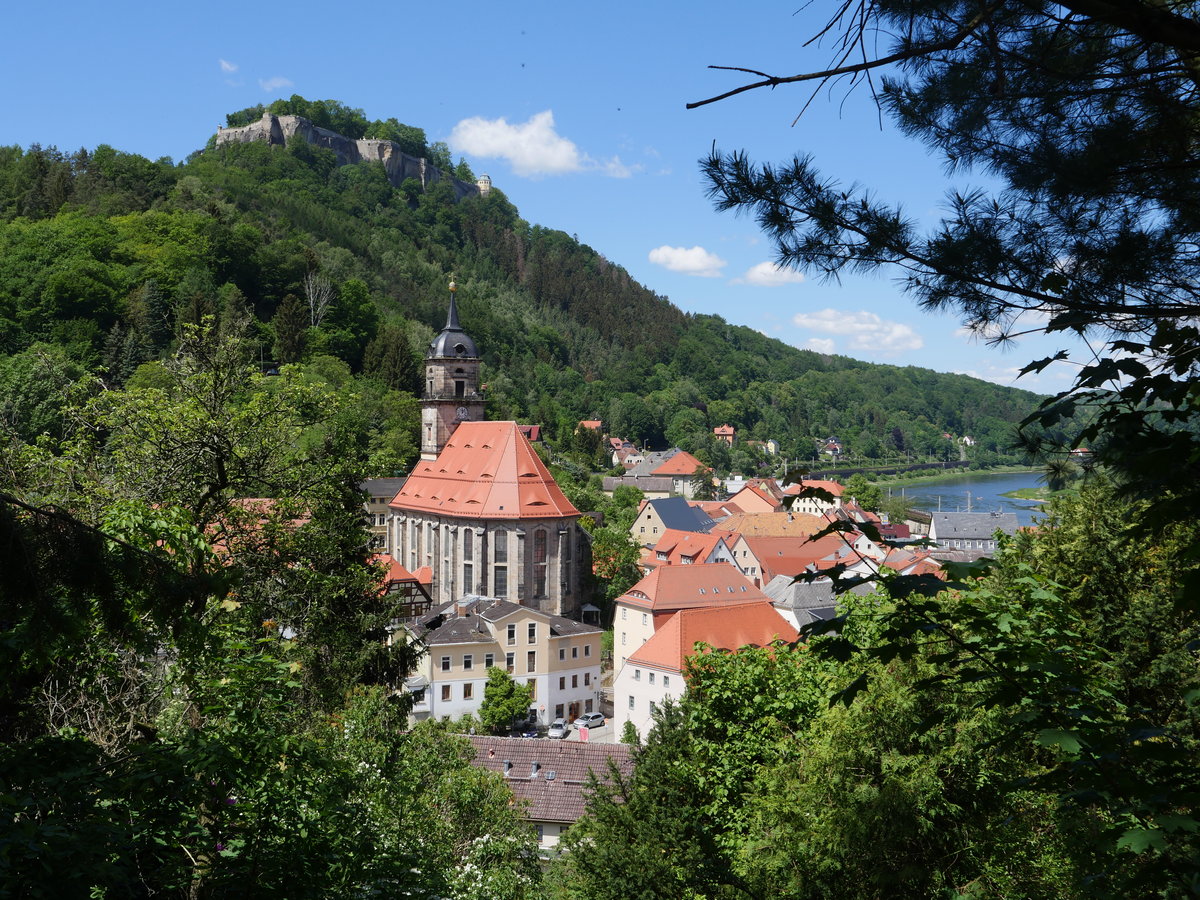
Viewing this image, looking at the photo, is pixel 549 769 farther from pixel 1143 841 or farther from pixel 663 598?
pixel 1143 841

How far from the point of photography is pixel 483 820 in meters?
15.4

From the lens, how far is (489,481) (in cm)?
4844

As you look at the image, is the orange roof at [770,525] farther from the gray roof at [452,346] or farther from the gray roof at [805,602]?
the gray roof at [452,346]

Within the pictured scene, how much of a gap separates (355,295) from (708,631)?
66.7m

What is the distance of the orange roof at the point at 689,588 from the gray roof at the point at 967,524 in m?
28.3

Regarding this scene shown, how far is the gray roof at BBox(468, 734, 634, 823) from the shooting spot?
24.1m

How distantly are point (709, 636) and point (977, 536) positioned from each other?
42462 millimetres

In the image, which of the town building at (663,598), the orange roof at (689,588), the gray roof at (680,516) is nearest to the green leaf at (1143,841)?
the town building at (663,598)

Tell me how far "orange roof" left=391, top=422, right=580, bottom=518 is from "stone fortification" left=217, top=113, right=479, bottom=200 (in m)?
110

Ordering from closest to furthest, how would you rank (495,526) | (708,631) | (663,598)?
(708,631)
(663,598)
(495,526)

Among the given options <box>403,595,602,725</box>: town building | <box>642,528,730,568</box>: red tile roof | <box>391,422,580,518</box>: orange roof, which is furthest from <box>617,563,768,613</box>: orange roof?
<box>642,528,730,568</box>: red tile roof

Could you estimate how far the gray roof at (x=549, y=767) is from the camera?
24062 mm

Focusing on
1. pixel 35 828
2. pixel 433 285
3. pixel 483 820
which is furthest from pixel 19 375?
pixel 433 285

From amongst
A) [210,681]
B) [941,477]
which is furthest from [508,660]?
[941,477]
